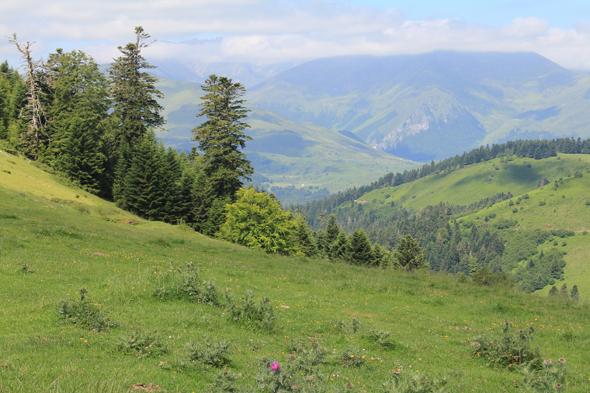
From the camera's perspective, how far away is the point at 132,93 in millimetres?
63875

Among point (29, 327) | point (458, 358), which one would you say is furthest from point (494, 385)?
point (29, 327)

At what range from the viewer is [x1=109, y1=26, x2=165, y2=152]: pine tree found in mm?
63856

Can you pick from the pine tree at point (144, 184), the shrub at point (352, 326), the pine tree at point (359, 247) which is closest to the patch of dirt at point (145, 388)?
the shrub at point (352, 326)

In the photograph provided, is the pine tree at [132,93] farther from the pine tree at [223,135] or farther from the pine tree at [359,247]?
the pine tree at [359,247]

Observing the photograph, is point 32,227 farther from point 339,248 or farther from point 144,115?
point 339,248

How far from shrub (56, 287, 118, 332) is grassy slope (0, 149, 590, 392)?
0.32 m

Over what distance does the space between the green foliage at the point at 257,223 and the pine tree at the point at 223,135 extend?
28.2ft

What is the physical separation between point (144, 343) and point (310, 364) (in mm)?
4115

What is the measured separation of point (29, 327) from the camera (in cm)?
1012

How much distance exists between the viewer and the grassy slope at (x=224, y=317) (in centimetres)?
857

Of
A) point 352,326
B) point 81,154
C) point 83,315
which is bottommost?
point 352,326

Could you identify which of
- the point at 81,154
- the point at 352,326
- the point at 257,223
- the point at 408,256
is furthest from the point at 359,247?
the point at 352,326

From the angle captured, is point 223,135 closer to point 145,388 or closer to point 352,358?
point 352,358

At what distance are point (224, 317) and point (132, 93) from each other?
59.4 metres
